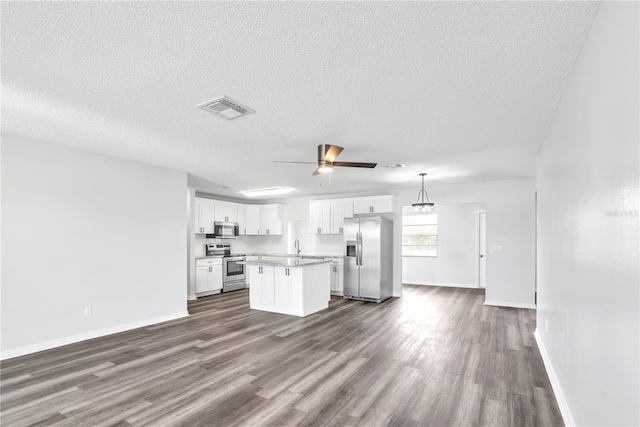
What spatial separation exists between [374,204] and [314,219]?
1.70 m

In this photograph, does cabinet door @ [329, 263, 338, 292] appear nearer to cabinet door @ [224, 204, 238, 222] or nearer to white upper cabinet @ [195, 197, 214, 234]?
cabinet door @ [224, 204, 238, 222]

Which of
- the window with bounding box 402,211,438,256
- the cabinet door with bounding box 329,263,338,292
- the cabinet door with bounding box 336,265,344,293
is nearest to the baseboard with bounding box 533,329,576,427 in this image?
the cabinet door with bounding box 336,265,344,293

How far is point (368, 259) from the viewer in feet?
23.0

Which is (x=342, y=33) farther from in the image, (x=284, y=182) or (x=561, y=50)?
(x=284, y=182)

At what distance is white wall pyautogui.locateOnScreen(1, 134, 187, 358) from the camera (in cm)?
375

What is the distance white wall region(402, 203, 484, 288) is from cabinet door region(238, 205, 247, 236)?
16.5ft

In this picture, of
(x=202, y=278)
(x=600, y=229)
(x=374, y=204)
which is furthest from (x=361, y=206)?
(x=600, y=229)

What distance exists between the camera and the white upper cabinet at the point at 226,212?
8.37 metres

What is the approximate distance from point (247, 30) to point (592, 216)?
220 centimetres

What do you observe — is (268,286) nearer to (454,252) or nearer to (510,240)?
(510,240)

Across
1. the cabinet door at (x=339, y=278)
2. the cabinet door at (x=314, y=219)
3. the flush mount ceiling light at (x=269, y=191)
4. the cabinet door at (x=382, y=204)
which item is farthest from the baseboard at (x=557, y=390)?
the flush mount ceiling light at (x=269, y=191)

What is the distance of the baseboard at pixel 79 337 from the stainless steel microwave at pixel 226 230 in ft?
9.89

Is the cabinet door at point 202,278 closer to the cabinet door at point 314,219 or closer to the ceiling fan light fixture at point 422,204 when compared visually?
the cabinet door at point 314,219

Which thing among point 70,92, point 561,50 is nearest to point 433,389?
point 561,50
